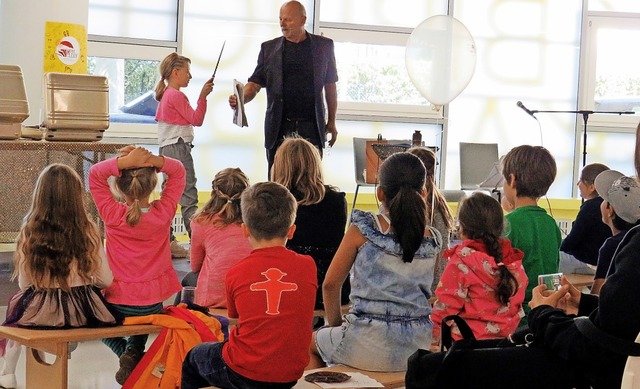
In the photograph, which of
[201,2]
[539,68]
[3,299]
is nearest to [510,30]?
[539,68]

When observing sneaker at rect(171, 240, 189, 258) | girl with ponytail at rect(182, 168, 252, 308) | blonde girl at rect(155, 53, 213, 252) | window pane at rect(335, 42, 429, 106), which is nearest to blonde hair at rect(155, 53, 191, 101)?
blonde girl at rect(155, 53, 213, 252)

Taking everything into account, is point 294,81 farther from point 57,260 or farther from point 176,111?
point 57,260

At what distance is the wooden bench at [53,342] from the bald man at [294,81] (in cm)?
246

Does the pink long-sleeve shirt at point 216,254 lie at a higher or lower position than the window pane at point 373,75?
lower

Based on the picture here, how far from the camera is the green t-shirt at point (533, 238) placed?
13.3 ft

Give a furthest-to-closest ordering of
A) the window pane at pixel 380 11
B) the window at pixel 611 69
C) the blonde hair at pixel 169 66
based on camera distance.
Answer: the window at pixel 611 69, the window pane at pixel 380 11, the blonde hair at pixel 169 66

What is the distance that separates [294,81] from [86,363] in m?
2.18

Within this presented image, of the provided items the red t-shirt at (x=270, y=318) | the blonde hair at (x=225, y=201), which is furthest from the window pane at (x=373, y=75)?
the red t-shirt at (x=270, y=318)

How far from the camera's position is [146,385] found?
12.3 feet

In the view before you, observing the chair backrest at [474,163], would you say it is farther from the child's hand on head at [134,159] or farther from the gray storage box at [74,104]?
the child's hand on head at [134,159]

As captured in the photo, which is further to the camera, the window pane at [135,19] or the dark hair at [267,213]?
the window pane at [135,19]

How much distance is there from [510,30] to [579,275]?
15.8 ft

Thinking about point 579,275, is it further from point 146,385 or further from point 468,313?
point 146,385

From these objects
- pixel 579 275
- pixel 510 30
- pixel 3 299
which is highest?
pixel 510 30
